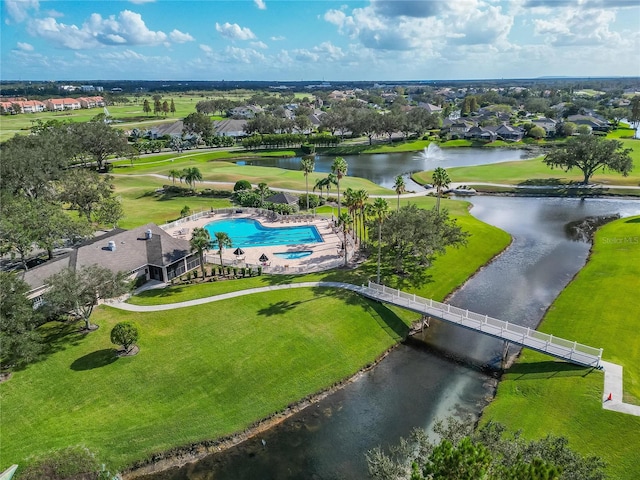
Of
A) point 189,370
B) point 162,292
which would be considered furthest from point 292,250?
point 189,370

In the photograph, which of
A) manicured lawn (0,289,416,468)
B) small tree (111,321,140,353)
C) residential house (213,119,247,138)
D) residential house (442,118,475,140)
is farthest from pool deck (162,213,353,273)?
residential house (442,118,475,140)

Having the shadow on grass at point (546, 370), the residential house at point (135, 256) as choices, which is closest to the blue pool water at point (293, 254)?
the residential house at point (135, 256)

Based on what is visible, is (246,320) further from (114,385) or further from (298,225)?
(298,225)

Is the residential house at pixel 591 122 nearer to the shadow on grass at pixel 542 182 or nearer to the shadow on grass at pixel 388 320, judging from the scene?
the shadow on grass at pixel 542 182

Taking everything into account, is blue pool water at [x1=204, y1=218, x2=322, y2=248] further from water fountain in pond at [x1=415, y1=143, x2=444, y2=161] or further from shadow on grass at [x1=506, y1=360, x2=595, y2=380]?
water fountain in pond at [x1=415, y1=143, x2=444, y2=161]

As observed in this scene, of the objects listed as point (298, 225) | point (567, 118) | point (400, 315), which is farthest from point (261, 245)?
point (567, 118)
